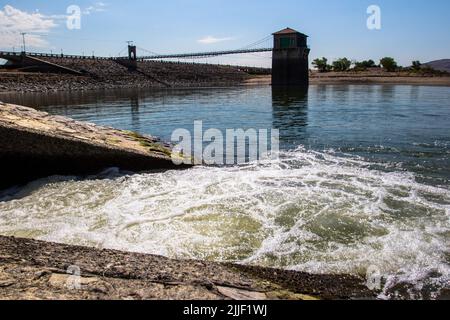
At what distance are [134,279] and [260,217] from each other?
416 cm

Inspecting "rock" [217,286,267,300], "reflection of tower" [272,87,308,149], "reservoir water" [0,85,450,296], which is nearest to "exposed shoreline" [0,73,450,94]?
"reflection of tower" [272,87,308,149]

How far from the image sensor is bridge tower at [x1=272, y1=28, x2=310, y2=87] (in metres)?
77.9

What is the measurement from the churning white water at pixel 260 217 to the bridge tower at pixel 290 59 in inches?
2736

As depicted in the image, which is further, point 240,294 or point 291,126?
point 291,126

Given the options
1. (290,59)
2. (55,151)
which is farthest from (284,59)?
(55,151)

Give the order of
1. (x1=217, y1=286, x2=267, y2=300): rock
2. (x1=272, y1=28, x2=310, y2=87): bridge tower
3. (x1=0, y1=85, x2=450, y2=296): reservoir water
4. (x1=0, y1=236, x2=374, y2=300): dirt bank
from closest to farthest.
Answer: (x1=0, y1=236, x2=374, y2=300): dirt bank
(x1=217, y1=286, x2=267, y2=300): rock
(x1=0, y1=85, x2=450, y2=296): reservoir water
(x1=272, y1=28, x2=310, y2=87): bridge tower

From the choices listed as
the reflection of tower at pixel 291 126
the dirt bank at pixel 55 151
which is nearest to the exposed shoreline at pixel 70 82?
the reflection of tower at pixel 291 126

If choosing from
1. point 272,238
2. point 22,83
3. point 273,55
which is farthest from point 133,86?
point 272,238

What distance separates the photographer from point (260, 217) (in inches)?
314

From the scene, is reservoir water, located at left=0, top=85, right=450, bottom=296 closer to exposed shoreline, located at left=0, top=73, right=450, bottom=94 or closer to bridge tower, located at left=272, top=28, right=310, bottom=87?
exposed shoreline, located at left=0, top=73, right=450, bottom=94

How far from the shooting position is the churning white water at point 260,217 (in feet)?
20.5

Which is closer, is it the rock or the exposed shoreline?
the rock

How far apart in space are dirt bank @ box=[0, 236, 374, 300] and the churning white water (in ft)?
2.42

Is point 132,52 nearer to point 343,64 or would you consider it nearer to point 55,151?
point 343,64
